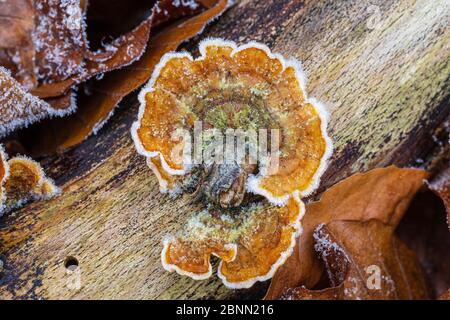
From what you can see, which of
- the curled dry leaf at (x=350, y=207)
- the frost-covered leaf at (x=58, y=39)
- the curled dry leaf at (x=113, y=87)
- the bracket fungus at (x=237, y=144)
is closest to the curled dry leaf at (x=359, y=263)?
the curled dry leaf at (x=350, y=207)

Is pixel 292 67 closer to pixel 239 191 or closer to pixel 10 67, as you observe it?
pixel 239 191

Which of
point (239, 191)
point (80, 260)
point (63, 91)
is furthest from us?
point (63, 91)

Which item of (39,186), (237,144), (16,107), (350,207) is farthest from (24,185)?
(350,207)

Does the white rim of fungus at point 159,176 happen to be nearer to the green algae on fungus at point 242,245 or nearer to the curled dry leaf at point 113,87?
the green algae on fungus at point 242,245

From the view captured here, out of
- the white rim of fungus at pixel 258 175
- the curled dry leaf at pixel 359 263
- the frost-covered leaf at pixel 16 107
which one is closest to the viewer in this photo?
the white rim of fungus at pixel 258 175

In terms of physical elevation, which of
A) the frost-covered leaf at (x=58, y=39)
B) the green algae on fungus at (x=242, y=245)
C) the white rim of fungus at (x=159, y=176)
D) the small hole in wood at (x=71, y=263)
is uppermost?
the frost-covered leaf at (x=58, y=39)

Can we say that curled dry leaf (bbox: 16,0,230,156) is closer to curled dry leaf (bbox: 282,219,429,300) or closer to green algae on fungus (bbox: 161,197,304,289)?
green algae on fungus (bbox: 161,197,304,289)
